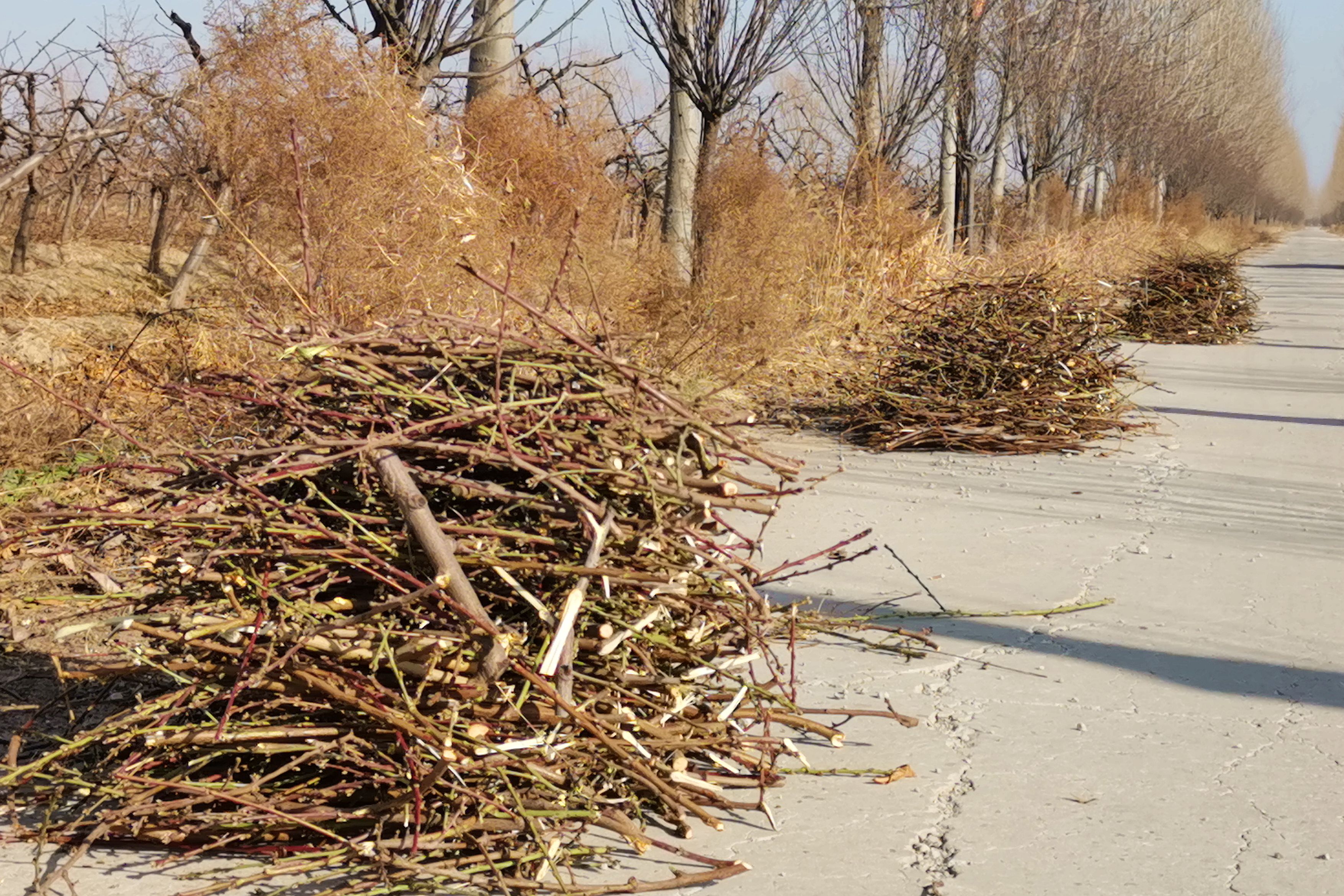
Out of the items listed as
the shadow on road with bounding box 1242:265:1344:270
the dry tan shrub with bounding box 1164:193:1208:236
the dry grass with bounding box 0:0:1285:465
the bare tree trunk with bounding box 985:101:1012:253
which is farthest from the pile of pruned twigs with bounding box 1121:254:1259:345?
the shadow on road with bounding box 1242:265:1344:270

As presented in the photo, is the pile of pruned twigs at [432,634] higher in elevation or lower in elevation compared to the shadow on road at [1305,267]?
lower

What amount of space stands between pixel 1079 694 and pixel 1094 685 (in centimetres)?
10

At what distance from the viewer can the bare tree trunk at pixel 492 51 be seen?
10656 mm

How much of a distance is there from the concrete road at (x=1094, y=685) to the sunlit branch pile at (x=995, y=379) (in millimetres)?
455

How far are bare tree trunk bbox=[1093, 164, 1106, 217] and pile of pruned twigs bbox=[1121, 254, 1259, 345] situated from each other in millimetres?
16708

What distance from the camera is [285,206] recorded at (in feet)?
27.3

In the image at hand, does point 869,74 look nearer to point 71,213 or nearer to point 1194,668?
point 71,213

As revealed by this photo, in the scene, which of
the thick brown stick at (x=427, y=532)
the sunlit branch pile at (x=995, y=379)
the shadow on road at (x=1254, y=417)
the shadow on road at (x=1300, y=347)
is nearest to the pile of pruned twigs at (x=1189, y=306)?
the shadow on road at (x=1300, y=347)

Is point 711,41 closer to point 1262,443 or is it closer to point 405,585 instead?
point 1262,443

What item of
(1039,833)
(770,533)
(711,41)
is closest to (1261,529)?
(770,533)

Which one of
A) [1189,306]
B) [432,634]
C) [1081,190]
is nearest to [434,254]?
[432,634]

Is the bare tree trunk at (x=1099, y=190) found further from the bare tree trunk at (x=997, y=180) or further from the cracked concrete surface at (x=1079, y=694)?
the cracked concrete surface at (x=1079, y=694)

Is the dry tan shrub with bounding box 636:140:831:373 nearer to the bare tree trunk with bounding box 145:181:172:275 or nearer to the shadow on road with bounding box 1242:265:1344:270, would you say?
the bare tree trunk with bounding box 145:181:172:275

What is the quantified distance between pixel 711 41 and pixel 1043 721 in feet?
30.6
